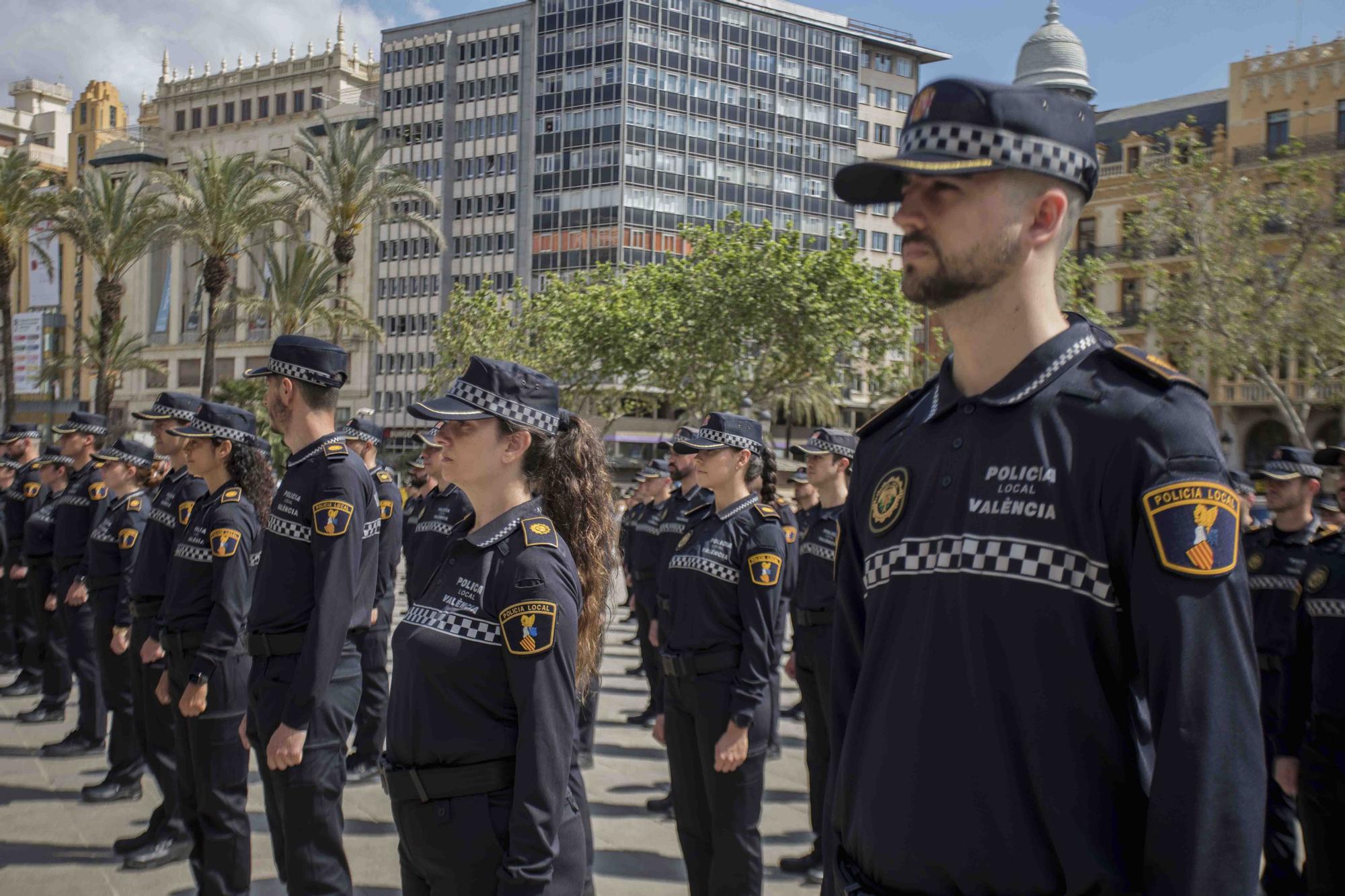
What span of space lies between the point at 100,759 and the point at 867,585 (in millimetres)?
8883

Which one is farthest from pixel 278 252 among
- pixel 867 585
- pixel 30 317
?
pixel 867 585

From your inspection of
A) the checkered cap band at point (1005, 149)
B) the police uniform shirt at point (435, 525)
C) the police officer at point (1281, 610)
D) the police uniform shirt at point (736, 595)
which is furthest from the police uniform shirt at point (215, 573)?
the police officer at point (1281, 610)

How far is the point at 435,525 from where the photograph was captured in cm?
920

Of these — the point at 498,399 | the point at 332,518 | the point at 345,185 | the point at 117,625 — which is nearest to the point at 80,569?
the point at 117,625

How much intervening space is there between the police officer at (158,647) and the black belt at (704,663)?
118 inches

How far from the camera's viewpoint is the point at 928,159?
2230 mm

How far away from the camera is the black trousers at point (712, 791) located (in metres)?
5.62

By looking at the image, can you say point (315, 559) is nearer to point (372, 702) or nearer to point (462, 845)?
point (462, 845)

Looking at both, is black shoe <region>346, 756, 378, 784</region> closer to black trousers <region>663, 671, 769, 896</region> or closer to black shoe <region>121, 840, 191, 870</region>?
black shoe <region>121, 840, 191, 870</region>

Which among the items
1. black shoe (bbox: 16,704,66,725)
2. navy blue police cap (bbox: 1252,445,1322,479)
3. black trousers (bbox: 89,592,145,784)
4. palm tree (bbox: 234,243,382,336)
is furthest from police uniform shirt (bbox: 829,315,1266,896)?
palm tree (bbox: 234,243,382,336)

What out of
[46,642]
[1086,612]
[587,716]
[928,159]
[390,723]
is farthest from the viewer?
[46,642]

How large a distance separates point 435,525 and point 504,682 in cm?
573

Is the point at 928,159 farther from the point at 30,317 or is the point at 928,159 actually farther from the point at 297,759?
the point at 30,317

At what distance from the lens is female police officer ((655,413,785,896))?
5.64 meters
